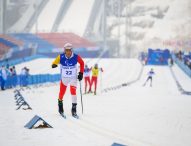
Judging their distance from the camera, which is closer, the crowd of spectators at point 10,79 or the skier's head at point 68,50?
the skier's head at point 68,50

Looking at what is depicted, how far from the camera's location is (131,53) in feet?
373

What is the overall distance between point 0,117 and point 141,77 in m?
34.1

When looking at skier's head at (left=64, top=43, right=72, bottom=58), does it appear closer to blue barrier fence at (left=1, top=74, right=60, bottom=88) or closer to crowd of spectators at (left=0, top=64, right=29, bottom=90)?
crowd of spectators at (left=0, top=64, right=29, bottom=90)

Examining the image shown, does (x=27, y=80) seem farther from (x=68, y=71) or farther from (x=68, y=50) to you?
(x=68, y=50)

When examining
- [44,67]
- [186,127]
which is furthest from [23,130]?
[44,67]

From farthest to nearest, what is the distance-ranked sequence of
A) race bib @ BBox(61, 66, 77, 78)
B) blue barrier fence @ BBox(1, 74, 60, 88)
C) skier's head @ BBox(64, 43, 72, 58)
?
blue barrier fence @ BBox(1, 74, 60, 88)
race bib @ BBox(61, 66, 77, 78)
skier's head @ BBox(64, 43, 72, 58)

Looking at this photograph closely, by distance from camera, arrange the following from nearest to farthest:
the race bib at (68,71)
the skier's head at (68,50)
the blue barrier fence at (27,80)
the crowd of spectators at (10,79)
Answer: the skier's head at (68,50)
the race bib at (68,71)
the crowd of spectators at (10,79)
the blue barrier fence at (27,80)

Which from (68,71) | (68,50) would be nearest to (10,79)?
(68,71)

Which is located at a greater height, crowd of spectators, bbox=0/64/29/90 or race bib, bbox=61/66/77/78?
race bib, bbox=61/66/77/78

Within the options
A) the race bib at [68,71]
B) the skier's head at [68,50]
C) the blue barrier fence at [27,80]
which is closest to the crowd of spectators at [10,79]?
the blue barrier fence at [27,80]

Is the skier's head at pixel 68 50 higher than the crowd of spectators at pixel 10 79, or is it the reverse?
the skier's head at pixel 68 50

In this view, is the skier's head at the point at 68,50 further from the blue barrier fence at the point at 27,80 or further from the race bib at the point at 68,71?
the blue barrier fence at the point at 27,80

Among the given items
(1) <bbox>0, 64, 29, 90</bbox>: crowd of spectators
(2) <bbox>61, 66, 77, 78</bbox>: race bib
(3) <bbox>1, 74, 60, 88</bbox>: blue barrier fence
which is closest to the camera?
(2) <bbox>61, 66, 77, 78</bbox>: race bib

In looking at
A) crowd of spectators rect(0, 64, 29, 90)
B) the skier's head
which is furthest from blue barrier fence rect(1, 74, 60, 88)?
the skier's head
